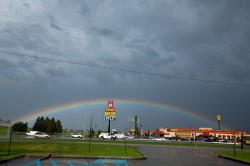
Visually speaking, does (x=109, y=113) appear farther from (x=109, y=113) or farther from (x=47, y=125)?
(x=47, y=125)

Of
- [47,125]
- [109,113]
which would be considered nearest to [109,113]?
[109,113]

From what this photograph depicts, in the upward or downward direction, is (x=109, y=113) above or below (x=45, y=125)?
above

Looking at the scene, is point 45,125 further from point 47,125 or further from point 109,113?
point 109,113

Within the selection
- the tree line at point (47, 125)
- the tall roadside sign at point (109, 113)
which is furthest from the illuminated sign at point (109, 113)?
the tree line at point (47, 125)

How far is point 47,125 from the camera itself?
116375 millimetres

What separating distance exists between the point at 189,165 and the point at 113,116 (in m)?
91.0

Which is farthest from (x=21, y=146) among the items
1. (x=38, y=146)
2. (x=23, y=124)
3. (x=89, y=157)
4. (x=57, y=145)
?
(x=23, y=124)

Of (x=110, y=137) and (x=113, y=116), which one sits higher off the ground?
(x=113, y=116)

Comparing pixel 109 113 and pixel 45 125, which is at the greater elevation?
pixel 109 113

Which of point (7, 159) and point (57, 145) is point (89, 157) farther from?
point (57, 145)

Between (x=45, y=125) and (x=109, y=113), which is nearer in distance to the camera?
(x=109, y=113)

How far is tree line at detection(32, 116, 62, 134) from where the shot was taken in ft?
374

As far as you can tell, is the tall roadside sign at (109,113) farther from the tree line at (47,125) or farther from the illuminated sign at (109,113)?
the tree line at (47,125)

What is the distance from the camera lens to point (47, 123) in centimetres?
11762
